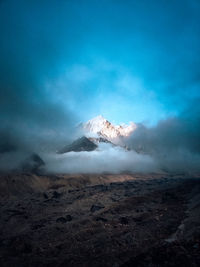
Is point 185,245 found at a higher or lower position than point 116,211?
higher

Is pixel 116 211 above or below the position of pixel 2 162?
below

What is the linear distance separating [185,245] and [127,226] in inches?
738

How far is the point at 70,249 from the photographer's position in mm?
24984

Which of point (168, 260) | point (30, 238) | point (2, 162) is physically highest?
point (2, 162)

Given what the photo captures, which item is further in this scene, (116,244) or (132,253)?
(116,244)

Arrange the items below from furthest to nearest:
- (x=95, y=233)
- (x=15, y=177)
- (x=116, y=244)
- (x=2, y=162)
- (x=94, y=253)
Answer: (x=2, y=162) < (x=15, y=177) < (x=95, y=233) < (x=116, y=244) < (x=94, y=253)

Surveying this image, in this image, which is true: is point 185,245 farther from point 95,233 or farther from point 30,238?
point 30,238

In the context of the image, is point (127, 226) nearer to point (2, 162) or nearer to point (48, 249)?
point (48, 249)

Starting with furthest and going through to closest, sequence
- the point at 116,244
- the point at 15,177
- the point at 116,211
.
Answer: the point at 15,177 → the point at 116,211 → the point at 116,244

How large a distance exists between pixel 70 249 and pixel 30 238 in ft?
37.3

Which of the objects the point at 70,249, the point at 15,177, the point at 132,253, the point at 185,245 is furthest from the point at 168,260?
the point at 15,177

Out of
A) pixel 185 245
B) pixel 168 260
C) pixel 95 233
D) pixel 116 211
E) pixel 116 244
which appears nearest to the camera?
pixel 168 260

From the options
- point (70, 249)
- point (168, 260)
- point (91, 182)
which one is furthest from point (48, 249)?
point (91, 182)

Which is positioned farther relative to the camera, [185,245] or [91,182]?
[91,182]
